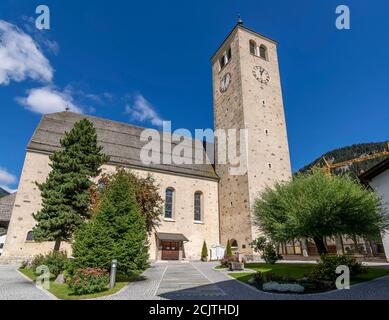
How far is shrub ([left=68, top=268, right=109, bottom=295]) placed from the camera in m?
10.3

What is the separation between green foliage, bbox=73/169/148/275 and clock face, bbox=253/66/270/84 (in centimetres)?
2786

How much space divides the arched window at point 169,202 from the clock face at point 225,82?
1738 centimetres

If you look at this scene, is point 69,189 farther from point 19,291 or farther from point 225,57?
point 225,57

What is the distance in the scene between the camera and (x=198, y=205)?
3375 cm

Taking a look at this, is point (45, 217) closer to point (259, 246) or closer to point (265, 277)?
point (265, 277)

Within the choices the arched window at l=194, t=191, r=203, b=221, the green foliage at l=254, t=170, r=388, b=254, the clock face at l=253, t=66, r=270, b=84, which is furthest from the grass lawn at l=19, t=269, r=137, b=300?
the clock face at l=253, t=66, r=270, b=84

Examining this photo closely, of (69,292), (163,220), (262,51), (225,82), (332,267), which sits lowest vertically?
(69,292)

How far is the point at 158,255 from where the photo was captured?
28.5 metres

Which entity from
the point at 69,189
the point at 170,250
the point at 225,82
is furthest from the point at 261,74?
the point at 69,189

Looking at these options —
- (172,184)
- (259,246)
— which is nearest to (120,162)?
(172,184)

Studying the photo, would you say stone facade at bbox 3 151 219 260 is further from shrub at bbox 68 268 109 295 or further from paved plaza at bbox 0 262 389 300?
shrub at bbox 68 268 109 295

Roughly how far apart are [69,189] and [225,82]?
2835cm

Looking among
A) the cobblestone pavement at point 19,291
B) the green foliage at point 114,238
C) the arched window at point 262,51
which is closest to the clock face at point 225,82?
the arched window at point 262,51

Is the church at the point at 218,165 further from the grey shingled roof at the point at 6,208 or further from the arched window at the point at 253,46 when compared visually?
the grey shingled roof at the point at 6,208
